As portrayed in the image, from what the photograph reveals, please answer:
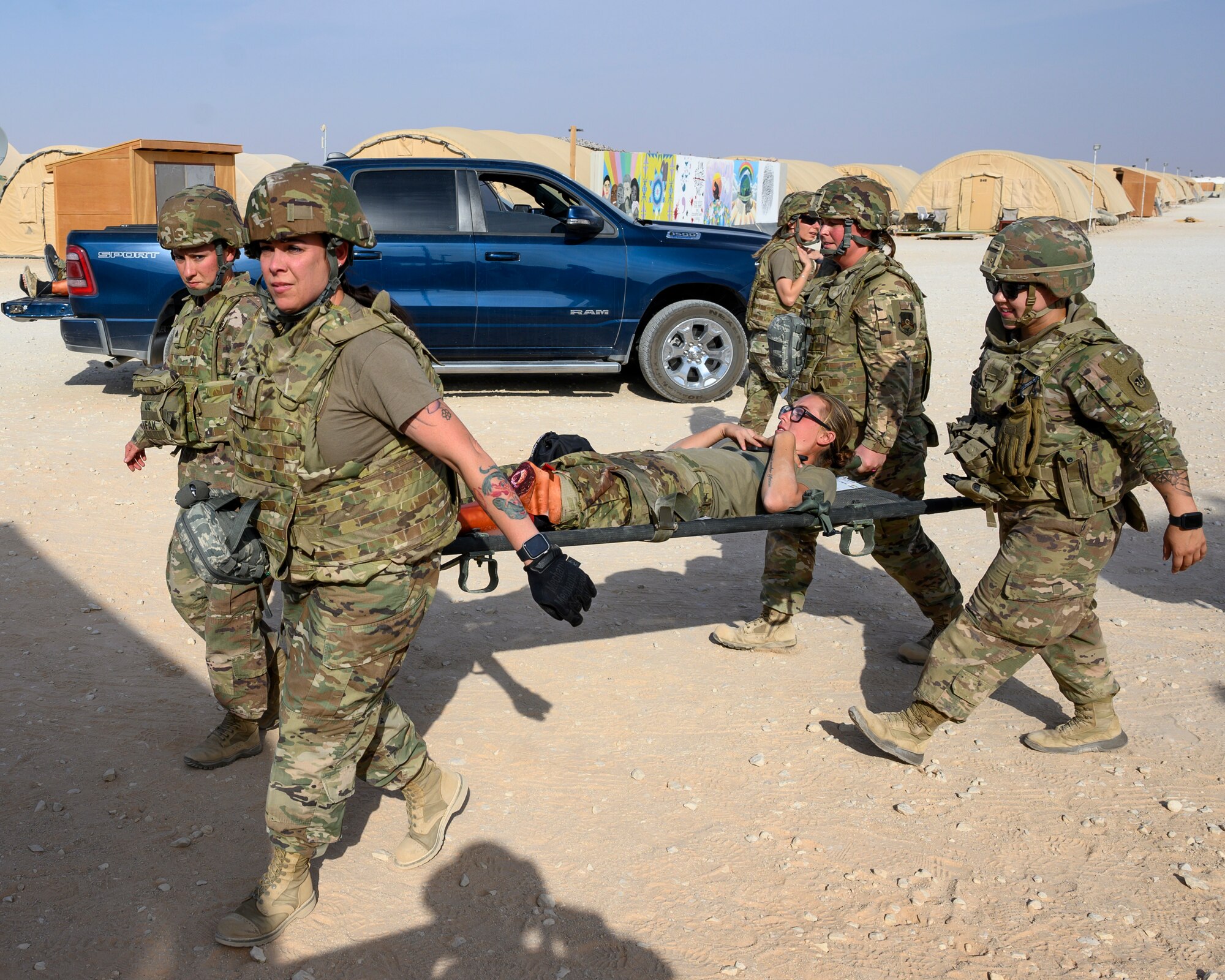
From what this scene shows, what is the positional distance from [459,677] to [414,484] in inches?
75.4

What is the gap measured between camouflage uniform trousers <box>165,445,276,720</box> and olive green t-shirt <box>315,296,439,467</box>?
3.52 ft

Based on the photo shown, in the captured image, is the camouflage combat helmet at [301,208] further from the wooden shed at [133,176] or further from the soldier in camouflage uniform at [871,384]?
the wooden shed at [133,176]

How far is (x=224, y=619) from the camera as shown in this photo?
11.3ft

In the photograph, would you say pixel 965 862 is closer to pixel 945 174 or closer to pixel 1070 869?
pixel 1070 869

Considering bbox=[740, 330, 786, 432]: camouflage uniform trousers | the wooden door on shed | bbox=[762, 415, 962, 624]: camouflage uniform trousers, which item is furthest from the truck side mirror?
the wooden door on shed

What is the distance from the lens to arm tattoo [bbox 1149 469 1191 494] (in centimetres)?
327

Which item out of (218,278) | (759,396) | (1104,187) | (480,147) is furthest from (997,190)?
(218,278)

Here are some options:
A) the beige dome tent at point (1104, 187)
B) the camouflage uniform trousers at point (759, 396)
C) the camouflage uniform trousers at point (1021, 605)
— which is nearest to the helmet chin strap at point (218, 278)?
the camouflage uniform trousers at point (1021, 605)

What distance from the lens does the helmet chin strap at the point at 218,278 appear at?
367 cm

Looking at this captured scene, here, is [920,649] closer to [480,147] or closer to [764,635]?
[764,635]

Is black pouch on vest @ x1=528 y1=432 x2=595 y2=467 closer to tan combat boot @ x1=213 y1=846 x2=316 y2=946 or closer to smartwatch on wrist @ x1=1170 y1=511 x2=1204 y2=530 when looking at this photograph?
tan combat boot @ x1=213 y1=846 x2=316 y2=946

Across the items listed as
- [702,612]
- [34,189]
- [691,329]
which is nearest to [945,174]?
[34,189]

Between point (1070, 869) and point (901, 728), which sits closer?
point (1070, 869)

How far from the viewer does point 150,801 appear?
3455mm
